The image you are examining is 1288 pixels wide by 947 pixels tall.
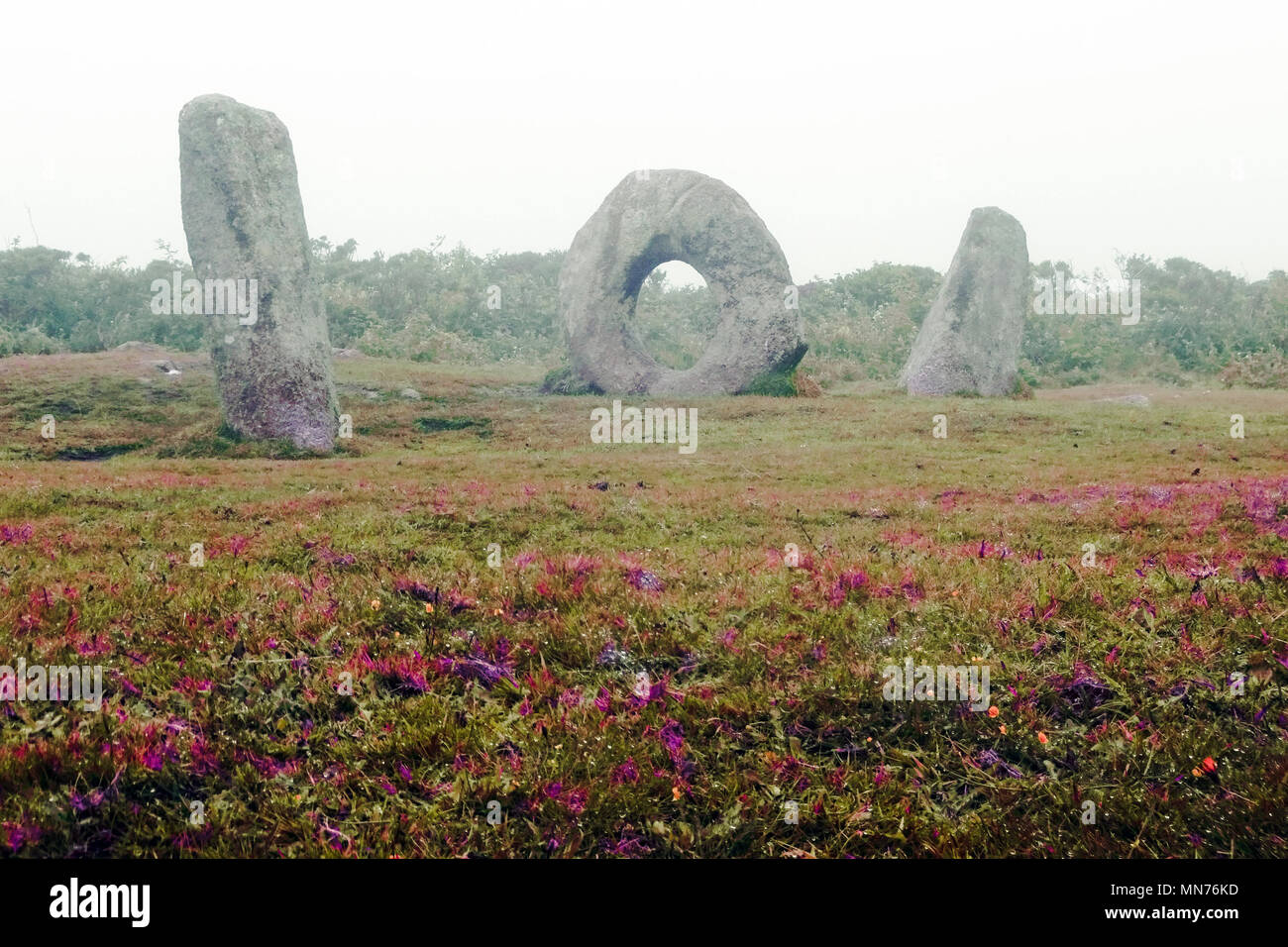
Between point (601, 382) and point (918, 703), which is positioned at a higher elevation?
point (601, 382)

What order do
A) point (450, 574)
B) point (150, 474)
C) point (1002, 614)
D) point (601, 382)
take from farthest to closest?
1. point (601, 382)
2. point (150, 474)
3. point (450, 574)
4. point (1002, 614)

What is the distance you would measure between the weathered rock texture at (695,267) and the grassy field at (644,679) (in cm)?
1753

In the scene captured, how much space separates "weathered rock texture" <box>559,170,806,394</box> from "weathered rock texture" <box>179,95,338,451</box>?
11.9 m

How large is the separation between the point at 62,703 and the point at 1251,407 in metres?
30.4

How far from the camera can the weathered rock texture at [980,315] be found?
31.2 m

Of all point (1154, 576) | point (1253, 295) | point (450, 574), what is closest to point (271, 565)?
point (450, 574)

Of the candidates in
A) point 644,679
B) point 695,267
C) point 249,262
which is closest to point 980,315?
point 695,267

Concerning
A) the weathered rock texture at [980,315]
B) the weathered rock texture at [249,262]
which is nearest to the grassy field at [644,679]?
the weathered rock texture at [249,262]

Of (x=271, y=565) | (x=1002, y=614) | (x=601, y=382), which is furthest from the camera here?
(x=601, y=382)

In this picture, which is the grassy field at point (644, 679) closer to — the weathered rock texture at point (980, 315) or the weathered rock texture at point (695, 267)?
the weathered rock texture at point (695, 267)

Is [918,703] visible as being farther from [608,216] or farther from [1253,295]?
[1253,295]

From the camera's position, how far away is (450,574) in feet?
25.0

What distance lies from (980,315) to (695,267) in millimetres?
10132

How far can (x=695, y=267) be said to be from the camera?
30875 mm
